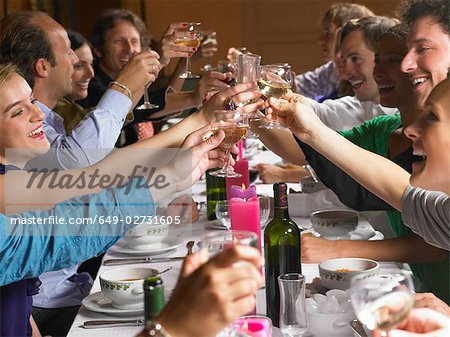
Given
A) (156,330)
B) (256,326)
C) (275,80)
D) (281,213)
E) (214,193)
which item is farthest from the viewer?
(214,193)

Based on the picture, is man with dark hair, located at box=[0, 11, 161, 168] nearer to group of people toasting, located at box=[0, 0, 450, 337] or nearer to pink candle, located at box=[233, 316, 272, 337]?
group of people toasting, located at box=[0, 0, 450, 337]

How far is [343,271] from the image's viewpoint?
1.74 meters

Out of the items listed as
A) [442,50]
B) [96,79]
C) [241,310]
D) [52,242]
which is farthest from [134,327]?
[96,79]

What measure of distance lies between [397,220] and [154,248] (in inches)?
32.0

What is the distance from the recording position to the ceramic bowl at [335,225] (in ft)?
7.55

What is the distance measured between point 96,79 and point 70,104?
795mm

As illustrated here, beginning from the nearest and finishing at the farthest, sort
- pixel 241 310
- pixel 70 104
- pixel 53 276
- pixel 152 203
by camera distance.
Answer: pixel 241 310 → pixel 152 203 → pixel 53 276 → pixel 70 104

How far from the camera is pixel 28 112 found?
2.30 m

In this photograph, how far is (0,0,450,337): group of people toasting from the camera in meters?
1.50

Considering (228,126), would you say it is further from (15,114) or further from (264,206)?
(15,114)

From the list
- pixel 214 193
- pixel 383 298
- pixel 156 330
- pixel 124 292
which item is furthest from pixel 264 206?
pixel 156 330

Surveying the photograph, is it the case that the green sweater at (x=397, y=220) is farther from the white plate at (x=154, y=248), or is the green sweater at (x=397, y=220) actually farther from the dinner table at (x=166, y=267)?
the white plate at (x=154, y=248)

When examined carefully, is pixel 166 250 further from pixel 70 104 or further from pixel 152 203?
pixel 70 104

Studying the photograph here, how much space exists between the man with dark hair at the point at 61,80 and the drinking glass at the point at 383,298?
197 centimetres
